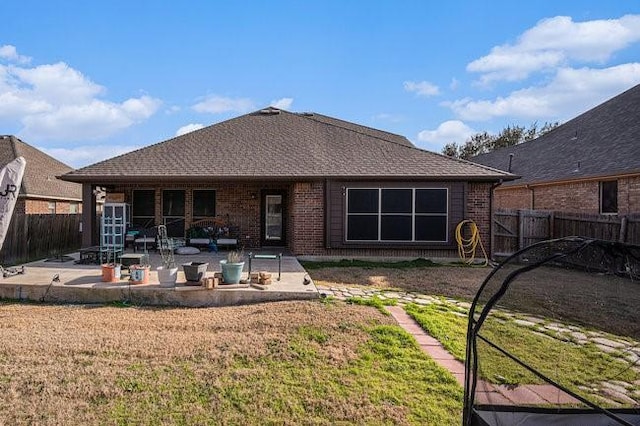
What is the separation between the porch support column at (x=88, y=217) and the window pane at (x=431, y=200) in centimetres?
898

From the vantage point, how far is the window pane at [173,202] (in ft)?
40.8

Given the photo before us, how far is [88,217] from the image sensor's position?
1074cm

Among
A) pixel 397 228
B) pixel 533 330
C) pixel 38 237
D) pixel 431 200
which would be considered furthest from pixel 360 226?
pixel 38 237

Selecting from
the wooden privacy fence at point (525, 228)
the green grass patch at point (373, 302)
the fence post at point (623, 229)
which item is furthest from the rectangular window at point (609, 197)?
the green grass patch at point (373, 302)

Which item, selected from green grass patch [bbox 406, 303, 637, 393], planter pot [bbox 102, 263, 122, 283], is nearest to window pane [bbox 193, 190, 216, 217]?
planter pot [bbox 102, 263, 122, 283]

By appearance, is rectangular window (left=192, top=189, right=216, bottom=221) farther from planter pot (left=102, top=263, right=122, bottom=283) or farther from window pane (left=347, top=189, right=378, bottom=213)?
planter pot (left=102, top=263, right=122, bottom=283)

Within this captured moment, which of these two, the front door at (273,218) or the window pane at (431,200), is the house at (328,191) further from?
the front door at (273,218)

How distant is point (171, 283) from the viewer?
693 cm

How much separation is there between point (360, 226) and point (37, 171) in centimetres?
1628

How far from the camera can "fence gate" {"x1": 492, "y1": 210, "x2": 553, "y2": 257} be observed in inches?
486

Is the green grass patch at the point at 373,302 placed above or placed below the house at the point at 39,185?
below

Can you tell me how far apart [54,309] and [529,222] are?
12627mm

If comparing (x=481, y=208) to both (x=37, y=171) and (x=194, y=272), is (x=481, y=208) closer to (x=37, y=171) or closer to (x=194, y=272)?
(x=194, y=272)

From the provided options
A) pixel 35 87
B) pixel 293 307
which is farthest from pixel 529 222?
pixel 35 87
